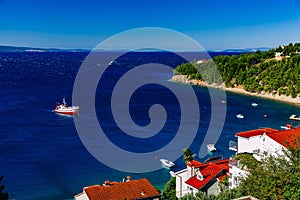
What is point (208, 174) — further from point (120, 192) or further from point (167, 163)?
point (167, 163)

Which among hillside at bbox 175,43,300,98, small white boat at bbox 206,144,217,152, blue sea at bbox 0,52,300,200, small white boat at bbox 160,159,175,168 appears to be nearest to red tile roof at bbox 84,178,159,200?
blue sea at bbox 0,52,300,200

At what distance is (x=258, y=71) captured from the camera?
6738 centimetres

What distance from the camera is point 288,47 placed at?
239 feet

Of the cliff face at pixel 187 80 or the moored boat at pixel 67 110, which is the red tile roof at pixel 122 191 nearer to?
the moored boat at pixel 67 110

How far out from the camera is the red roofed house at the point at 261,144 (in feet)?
49.6

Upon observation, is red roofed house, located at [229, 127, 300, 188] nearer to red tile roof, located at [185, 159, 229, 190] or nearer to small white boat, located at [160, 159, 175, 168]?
red tile roof, located at [185, 159, 229, 190]

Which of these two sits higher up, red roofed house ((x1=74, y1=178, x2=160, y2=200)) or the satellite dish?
the satellite dish

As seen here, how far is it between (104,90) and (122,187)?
48323 millimetres

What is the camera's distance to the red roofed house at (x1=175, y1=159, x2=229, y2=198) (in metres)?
16.7

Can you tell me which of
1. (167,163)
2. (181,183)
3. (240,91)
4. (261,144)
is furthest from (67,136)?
(240,91)

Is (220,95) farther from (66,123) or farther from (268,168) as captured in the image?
(268,168)

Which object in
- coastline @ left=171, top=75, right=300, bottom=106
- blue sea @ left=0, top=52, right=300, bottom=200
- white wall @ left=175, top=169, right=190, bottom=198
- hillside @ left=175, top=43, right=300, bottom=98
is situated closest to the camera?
white wall @ left=175, top=169, right=190, bottom=198

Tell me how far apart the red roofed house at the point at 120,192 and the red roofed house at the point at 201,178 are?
1.64 metres

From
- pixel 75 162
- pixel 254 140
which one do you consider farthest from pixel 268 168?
pixel 75 162
